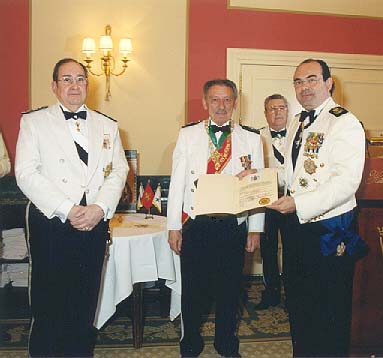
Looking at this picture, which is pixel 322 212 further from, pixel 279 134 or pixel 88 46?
pixel 88 46

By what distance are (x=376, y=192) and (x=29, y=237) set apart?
6.33 ft

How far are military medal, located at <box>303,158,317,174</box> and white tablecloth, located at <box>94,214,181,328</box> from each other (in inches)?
49.3

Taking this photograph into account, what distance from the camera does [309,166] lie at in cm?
245

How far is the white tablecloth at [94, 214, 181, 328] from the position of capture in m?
3.16

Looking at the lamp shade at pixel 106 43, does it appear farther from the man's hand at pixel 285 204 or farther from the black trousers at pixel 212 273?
the man's hand at pixel 285 204

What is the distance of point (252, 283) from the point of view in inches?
186

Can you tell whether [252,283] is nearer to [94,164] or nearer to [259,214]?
[259,214]

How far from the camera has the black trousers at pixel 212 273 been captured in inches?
113

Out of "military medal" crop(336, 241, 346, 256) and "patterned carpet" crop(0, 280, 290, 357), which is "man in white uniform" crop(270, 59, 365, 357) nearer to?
"military medal" crop(336, 241, 346, 256)

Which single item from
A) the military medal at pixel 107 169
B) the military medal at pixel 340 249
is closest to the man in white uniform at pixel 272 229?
the military medal at pixel 340 249

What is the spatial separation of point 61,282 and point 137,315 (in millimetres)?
842

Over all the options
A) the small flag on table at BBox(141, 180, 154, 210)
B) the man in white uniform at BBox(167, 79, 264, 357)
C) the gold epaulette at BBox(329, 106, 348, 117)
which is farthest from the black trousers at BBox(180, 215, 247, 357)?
the small flag on table at BBox(141, 180, 154, 210)

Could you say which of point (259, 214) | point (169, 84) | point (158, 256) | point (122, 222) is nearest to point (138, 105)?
point (169, 84)

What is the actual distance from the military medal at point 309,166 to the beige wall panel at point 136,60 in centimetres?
237
